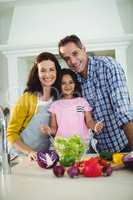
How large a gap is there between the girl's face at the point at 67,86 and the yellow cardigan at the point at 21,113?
0.10 m

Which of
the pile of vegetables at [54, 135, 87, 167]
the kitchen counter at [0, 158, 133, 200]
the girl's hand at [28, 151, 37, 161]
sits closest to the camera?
the kitchen counter at [0, 158, 133, 200]

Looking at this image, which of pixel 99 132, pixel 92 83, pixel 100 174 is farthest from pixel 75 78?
pixel 100 174

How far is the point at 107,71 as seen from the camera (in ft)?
3.64

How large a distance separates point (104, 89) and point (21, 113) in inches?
11.4

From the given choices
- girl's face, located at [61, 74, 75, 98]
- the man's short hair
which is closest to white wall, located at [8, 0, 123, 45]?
the man's short hair

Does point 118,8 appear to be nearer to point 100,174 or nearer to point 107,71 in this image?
point 107,71

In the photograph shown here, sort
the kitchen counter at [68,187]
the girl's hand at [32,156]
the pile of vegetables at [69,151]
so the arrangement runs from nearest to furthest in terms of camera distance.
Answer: the kitchen counter at [68,187]
the pile of vegetables at [69,151]
the girl's hand at [32,156]

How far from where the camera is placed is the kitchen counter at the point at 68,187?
2.67ft

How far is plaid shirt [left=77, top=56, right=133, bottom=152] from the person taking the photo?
43.1 inches

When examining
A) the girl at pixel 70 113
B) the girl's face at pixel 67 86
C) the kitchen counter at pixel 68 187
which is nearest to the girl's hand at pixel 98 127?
the girl at pixel 70 113

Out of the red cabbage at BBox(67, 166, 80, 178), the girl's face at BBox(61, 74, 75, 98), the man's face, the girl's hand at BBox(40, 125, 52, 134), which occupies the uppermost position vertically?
the man's face

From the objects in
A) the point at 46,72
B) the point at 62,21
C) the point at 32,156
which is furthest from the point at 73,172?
the point at 62,21

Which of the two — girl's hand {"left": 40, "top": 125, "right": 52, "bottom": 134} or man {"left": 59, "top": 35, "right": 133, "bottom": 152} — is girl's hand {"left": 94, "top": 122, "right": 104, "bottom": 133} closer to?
man {"left": 59, "top": 35, "right": 133, "bottom": 152}

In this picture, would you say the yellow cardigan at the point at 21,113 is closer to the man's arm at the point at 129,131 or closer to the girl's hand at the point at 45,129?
the girl's hand at the point at 45,129
